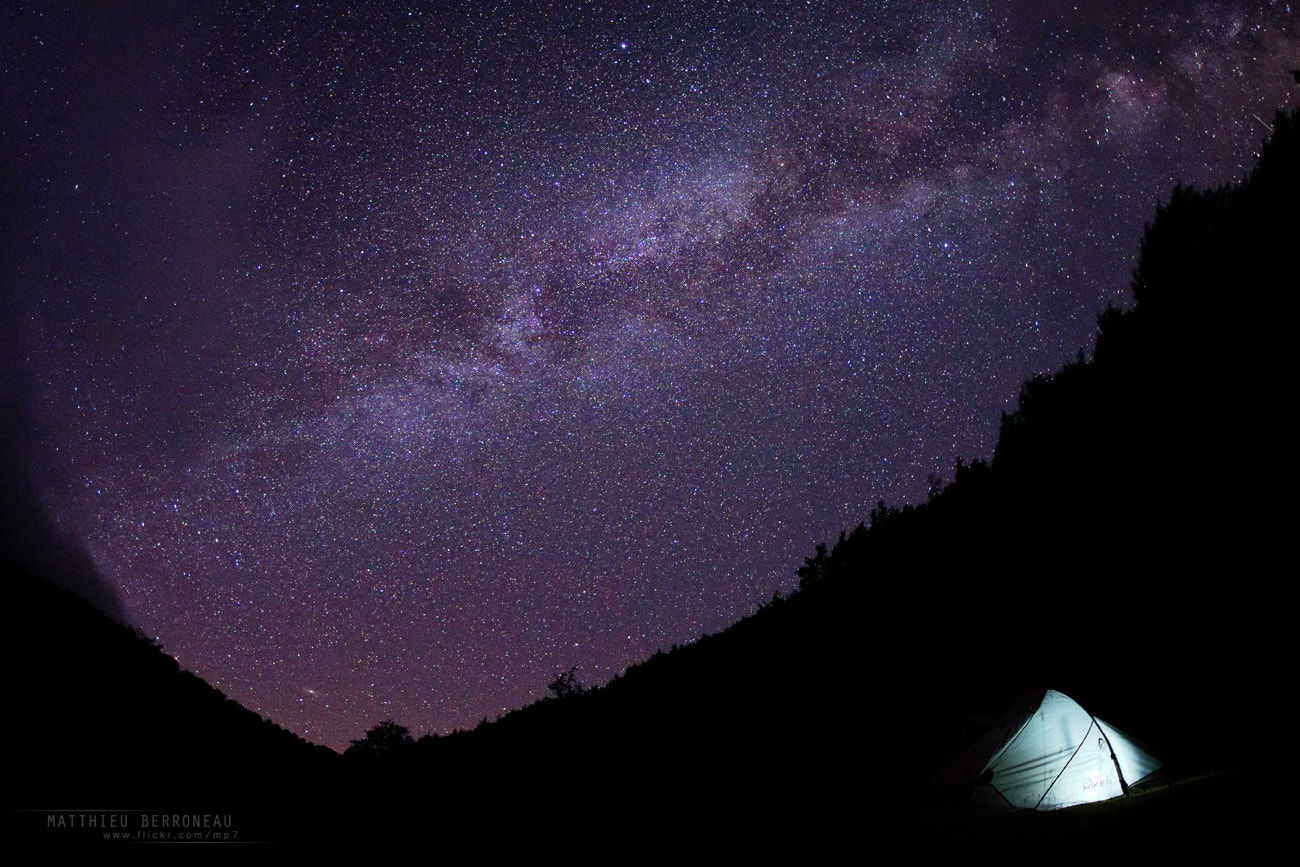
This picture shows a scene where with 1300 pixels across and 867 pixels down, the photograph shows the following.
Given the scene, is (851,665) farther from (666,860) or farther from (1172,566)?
(666,860)

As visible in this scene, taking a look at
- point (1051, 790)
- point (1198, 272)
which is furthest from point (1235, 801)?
point (1198, 272)

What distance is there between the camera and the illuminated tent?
7727 mm

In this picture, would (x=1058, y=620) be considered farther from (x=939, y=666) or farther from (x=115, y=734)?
(x=115, y=734)

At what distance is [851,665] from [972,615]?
3248 millimetres

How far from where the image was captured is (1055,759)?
8.09 meters

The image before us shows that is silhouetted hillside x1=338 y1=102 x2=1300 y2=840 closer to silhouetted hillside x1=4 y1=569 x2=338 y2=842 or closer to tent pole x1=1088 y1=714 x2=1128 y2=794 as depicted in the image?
tent pole x1=1088 y1=714 x2=1128 y2=794

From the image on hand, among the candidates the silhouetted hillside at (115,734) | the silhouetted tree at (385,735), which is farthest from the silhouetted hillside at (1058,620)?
the silhouetted tree at (385,735)

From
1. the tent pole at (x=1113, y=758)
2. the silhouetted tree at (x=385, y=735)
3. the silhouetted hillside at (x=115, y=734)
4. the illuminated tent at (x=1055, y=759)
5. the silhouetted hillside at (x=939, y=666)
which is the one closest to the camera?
the tent pole at (x=1113, y=758)

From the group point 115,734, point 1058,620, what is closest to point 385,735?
point 115,734

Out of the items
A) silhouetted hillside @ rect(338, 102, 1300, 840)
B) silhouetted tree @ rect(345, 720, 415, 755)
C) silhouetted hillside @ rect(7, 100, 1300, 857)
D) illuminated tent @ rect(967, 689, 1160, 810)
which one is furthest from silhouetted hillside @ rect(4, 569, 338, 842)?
silhouetted tree @ rect(345, 720, 415, 755)

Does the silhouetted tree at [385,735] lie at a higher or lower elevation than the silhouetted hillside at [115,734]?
lower

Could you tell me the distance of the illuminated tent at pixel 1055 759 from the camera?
7.73 m

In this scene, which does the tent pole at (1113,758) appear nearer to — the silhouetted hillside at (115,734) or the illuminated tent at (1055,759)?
the illuminated tent at (1055,759)

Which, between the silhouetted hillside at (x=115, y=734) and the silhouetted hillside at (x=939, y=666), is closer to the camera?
the silhouetted hillside at (x=939, y=666)
